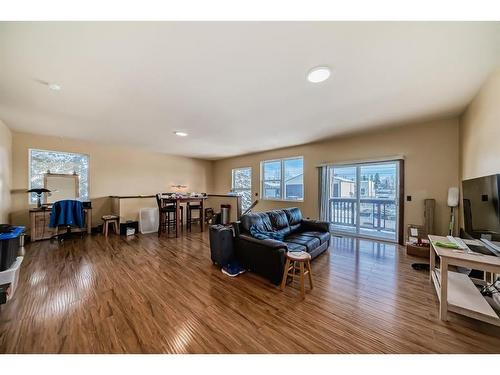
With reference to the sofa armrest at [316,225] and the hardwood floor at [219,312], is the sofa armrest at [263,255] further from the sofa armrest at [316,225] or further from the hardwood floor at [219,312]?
the sofa armrest at [316,225]

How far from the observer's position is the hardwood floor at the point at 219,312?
138 centimetres

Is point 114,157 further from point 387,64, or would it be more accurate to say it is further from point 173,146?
point 387,64

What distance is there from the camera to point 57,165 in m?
4.66

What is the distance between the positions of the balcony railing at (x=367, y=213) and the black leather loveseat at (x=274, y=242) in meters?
1.46

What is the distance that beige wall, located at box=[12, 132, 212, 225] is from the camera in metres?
4.15

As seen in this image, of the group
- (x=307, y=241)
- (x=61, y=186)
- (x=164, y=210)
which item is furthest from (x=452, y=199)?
(x=61, y=186)

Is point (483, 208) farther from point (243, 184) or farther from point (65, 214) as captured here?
point (65, 214)

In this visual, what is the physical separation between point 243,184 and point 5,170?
5.65 m

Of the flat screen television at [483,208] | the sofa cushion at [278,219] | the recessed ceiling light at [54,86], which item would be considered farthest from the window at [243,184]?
the flat screen television at [483,208]

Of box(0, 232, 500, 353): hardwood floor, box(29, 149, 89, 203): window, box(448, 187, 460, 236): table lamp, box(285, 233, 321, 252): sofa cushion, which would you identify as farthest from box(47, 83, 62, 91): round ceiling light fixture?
box(448, 187, 460, 236): table lamp

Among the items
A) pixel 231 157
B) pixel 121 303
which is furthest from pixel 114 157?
pixel 121 303

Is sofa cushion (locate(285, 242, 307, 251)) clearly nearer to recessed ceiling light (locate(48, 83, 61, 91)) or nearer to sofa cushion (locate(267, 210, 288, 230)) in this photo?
sofa cushion (locate(267, 210, 288, 230))

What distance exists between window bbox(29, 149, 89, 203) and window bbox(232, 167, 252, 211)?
14.7ft

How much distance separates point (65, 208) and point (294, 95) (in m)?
5.23
